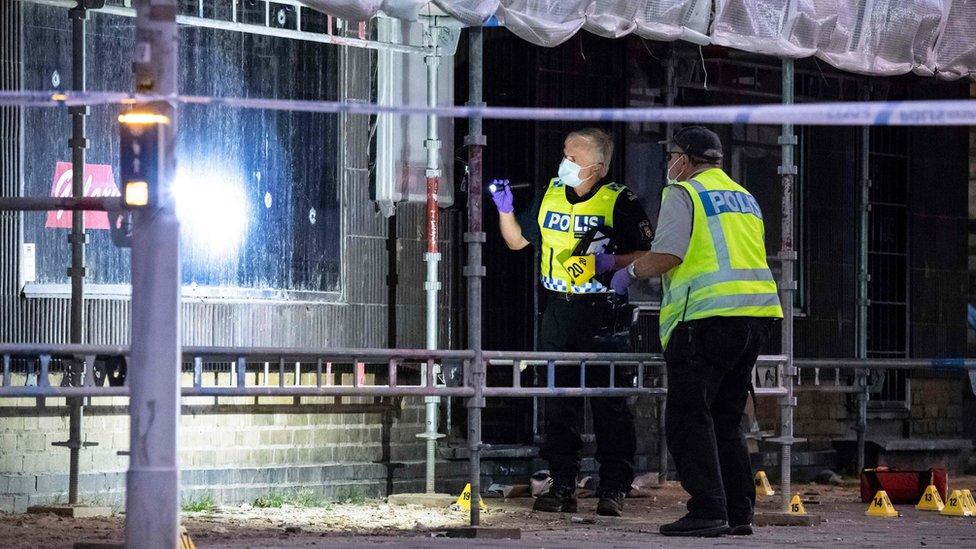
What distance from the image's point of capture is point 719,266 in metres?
9.60

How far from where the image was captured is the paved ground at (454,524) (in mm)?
9242

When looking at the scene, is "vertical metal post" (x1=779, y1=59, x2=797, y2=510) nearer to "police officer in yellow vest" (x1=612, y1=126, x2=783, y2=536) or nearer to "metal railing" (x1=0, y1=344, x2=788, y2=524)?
"metal railing" (x1=0, y1=344, x2=788, y2=524)

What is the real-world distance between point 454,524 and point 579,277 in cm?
169

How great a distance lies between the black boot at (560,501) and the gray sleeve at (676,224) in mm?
2077

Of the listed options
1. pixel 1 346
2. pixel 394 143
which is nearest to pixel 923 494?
pixel 394 143

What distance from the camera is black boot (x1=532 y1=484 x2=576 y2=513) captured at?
11039mm

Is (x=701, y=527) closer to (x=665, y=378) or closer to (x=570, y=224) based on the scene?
(x=570, y=224)

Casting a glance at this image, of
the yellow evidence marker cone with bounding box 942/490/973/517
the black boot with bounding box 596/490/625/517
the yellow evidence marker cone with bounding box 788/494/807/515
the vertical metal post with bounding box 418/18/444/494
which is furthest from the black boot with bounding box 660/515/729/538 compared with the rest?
the yellow evidence marker cone with bounding box 942/490/973/517

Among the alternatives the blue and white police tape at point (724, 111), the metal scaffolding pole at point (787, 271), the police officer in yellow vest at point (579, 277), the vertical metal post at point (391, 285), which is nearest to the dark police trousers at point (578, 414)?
the police officer in yellow vest at point (579, 277)

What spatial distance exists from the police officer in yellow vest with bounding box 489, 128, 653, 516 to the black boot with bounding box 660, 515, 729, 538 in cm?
129

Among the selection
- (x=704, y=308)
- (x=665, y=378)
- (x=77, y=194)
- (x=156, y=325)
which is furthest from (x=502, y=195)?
(x=156, y=325)

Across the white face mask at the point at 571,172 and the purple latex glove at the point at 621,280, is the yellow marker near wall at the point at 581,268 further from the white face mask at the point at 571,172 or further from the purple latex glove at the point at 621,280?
the purple latex glove at the point at 621,280

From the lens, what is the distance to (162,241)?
709 centimetres

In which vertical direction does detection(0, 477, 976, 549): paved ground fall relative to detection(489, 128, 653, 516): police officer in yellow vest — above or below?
below
